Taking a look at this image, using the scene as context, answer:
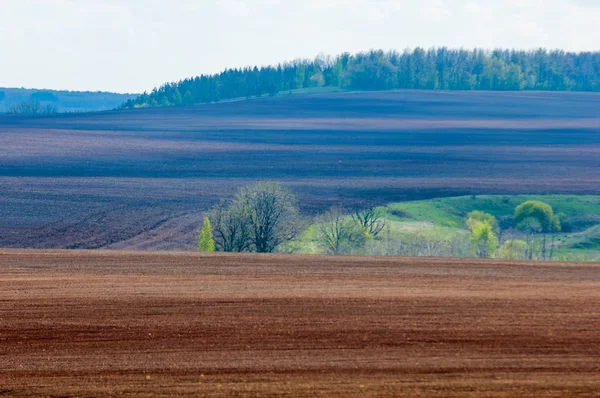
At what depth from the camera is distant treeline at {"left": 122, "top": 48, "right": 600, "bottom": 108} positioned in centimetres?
13362

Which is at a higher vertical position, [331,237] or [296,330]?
[296,330]

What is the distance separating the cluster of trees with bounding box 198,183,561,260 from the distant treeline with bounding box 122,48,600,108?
95015 mm

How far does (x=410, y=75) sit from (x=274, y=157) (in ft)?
236

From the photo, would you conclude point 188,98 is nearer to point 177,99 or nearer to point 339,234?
point 177,99

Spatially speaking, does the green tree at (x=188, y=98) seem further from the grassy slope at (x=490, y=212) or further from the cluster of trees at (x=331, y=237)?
the cluster of trees at (x=331, y=237)

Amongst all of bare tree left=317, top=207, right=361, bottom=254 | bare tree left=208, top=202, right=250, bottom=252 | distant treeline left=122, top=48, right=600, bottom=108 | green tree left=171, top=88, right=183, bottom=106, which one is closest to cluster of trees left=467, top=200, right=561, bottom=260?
bare tree left=317, top=207, right=361, bottom=254

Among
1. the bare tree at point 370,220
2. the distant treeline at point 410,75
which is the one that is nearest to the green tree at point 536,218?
the bare tree at point 370,220

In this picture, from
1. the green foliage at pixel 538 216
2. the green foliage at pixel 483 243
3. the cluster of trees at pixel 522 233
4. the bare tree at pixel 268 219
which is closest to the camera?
the bare tree at pixel 268 219

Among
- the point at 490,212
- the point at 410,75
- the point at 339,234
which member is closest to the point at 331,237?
the point at 339,234

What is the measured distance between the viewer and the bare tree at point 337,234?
35469mm

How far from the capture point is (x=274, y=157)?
2680 inches

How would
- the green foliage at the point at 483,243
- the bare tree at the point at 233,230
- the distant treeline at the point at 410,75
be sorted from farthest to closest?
1. the distant treeline at the point at 410,75
2. the green foliage at the point at 483,243
3. the bare tree at the point at 233,230

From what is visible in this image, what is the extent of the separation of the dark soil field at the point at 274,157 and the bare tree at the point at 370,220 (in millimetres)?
3360

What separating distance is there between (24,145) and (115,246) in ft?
131
